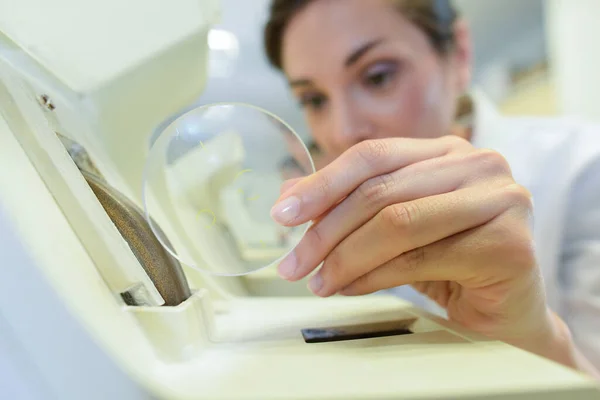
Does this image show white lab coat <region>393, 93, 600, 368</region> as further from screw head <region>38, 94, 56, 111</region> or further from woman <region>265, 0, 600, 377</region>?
screw head <region>38, 94, 56, 111</region>

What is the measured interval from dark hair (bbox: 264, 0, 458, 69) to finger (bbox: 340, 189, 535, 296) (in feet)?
1.39

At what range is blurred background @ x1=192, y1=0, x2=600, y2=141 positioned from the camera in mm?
1233

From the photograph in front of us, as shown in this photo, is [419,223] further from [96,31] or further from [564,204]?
[564,204]

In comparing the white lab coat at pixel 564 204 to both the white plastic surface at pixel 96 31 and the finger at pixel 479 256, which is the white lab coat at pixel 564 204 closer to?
the finger at pixel 479 256

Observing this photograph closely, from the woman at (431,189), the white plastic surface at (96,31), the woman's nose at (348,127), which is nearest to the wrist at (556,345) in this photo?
the woman at (431,189)

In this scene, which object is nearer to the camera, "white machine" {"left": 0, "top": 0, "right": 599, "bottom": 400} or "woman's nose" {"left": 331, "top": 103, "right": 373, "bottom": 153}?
"white machine" {"left": 0, "top": 0, "right": 599, "bottom": 400}

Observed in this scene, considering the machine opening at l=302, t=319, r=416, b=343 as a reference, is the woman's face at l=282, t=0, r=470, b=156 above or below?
above

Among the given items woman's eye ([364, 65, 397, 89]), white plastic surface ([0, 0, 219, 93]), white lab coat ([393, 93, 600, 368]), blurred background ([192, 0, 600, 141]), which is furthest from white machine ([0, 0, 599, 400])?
blurred background ([192, 0, 600, 141])

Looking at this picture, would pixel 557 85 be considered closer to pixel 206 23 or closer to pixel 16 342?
pixel 206 23

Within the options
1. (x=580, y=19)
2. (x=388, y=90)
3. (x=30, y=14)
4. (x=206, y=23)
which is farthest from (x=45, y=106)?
(x=580, y=19)

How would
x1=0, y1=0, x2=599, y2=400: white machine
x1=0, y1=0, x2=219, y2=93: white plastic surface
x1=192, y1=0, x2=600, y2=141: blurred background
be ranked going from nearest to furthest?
x1=0, y1=0, x2=599, y2=400: white machine < x1=0, y1=0, x2=219, y2=93: white plastic surface < x1=192, y1=0, x2=600, y2=141: blurred background

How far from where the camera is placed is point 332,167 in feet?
0.95

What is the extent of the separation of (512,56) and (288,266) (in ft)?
6.98

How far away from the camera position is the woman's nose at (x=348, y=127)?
1.80 ft
